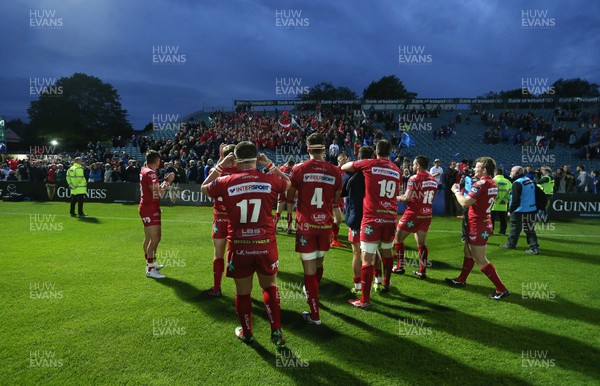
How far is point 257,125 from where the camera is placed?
32281mm

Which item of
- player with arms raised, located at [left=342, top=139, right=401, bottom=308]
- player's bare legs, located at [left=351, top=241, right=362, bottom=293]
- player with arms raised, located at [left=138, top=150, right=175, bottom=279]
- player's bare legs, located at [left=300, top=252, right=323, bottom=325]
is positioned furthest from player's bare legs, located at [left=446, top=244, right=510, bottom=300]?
player with arms raised, located at [left=138, top=150, right=175, bottom=279]

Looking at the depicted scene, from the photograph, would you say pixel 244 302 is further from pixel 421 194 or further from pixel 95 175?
pixel 95 175

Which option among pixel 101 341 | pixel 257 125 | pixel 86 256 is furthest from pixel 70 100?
pixel 101 341

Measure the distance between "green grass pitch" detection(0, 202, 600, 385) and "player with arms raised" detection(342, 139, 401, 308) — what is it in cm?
71

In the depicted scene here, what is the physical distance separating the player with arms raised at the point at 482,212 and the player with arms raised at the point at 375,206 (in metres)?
1.33

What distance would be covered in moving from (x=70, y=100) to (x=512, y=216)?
78.9 m

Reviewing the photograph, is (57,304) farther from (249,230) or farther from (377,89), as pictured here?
(377,89)

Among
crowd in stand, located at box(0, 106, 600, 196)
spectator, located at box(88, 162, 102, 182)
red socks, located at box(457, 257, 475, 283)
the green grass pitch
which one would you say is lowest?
the green grass pitch

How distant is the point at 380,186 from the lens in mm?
5750

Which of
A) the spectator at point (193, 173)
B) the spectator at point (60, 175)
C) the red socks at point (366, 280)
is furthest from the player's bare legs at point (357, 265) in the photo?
the spectator at point (60, 175)

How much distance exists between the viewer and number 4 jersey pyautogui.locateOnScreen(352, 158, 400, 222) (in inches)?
225

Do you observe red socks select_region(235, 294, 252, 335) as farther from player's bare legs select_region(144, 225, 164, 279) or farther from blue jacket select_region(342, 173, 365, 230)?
player's bare legs select_region(144, 225, 164, 279)

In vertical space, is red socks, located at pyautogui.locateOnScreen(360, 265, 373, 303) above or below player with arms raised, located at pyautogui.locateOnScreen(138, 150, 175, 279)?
below

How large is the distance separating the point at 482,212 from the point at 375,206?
2084 millimetres
